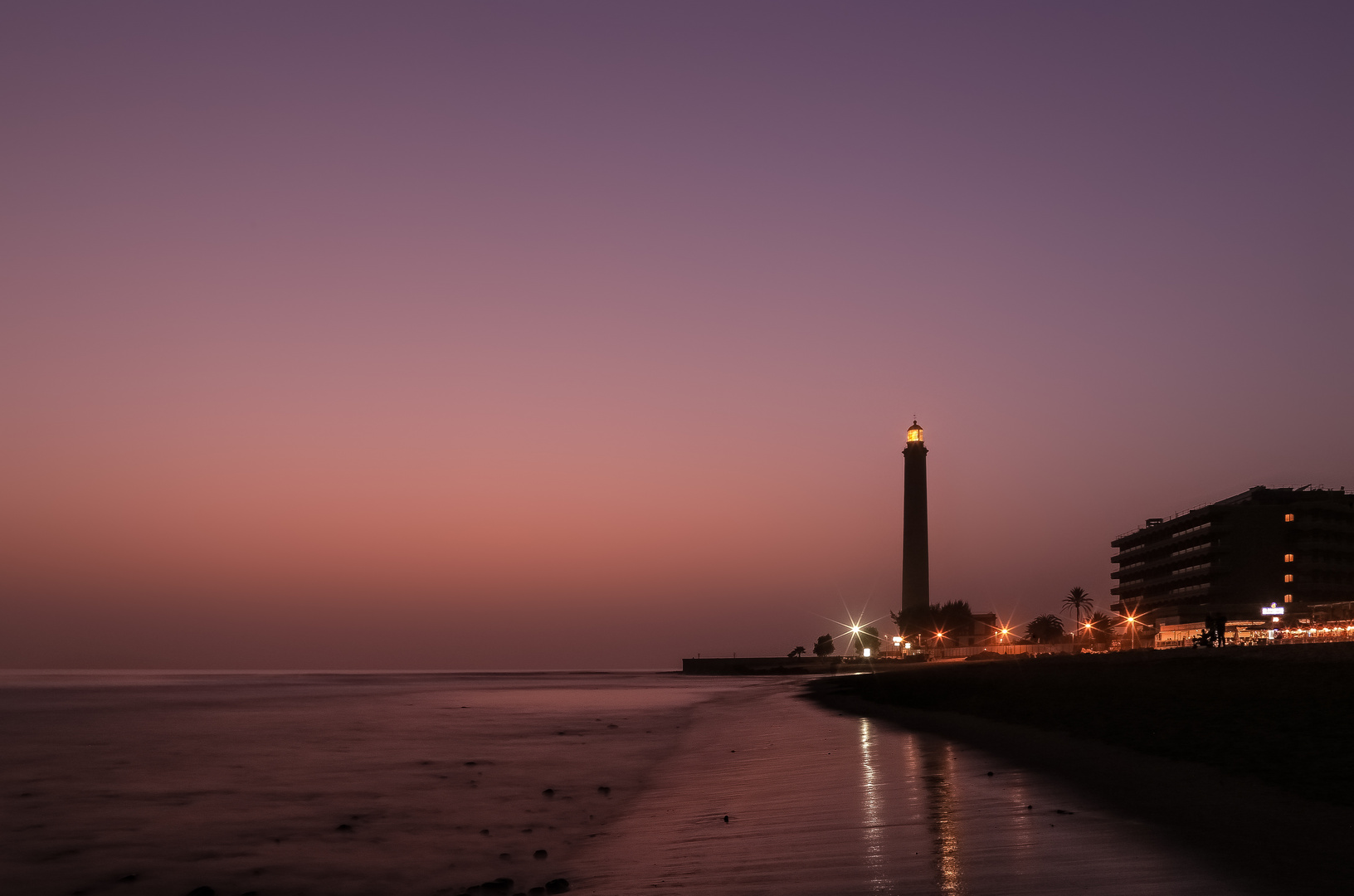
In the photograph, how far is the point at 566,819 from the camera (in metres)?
20.4

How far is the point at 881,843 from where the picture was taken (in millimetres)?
13789

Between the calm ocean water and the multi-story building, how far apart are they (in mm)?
114723

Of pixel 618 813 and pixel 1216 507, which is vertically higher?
pixel 1216 507

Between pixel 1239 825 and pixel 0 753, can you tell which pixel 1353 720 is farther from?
pixel 0 753

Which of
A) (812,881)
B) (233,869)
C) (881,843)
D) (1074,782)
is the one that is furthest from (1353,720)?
(233,869)

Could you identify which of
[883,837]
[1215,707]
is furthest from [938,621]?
[883,837]

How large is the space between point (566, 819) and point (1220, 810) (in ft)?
38.6

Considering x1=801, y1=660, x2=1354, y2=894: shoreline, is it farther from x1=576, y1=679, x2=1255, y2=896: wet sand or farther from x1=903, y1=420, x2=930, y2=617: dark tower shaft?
x1=903, y1=420, x2=930, y2=617: dark tower shaft

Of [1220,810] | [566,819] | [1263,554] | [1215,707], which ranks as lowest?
[566,819]

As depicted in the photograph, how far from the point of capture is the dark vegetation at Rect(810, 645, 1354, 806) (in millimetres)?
17781

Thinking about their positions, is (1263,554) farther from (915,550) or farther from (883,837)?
(883,837)

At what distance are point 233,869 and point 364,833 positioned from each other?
10.5ft

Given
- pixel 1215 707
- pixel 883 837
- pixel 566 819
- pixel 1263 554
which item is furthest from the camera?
pixel 1263 554

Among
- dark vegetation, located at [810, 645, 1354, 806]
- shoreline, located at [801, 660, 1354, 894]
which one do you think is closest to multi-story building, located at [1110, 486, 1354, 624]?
dark vegetation, located at [810, 645, 1354, 806]
